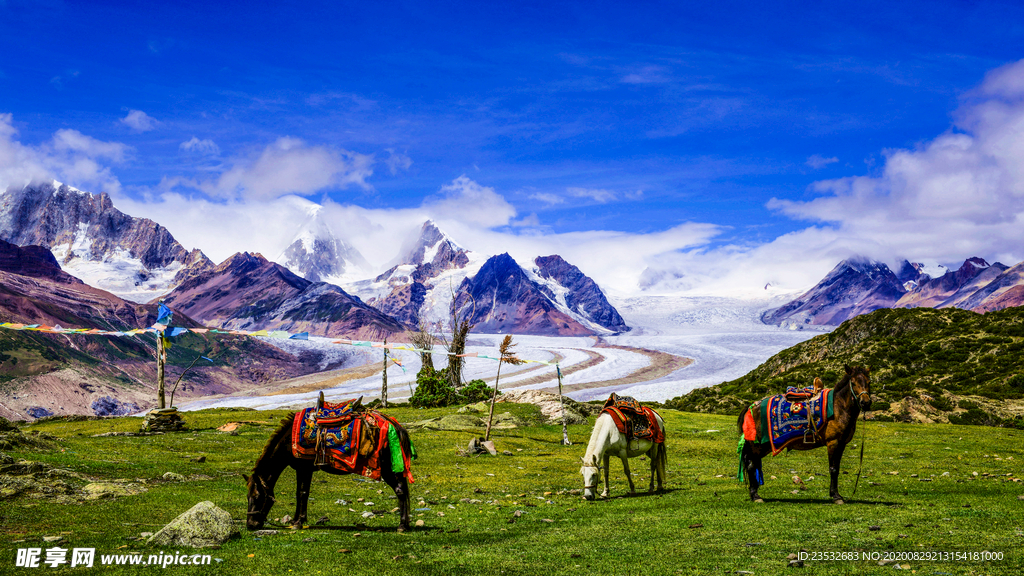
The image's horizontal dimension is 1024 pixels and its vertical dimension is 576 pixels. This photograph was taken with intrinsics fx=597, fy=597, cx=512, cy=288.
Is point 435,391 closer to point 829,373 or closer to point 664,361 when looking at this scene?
point 829,373

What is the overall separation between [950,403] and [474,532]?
4205cm

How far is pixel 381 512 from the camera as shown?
561 inches

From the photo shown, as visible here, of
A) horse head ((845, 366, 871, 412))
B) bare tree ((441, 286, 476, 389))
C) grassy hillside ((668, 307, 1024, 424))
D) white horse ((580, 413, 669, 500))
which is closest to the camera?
horse head ((845, 366, 871, 412))

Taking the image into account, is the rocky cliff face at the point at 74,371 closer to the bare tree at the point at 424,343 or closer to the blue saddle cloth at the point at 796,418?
the bare tree at the point at 424,343

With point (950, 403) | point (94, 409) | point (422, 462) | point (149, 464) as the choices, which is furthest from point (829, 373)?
point (94, 409)

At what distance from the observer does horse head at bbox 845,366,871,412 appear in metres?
13.1

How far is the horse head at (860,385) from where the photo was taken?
1314 centimetres

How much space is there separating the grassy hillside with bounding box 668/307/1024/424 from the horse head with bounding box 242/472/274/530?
139ft

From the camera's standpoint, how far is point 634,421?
1708 centimetres

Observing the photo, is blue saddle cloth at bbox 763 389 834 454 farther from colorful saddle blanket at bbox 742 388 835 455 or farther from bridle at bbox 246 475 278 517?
bridle at bbox 246 475 278 517

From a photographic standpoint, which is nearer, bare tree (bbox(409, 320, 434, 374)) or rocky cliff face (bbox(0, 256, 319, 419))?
bare tree (bbox(409, 320, 434, 374))

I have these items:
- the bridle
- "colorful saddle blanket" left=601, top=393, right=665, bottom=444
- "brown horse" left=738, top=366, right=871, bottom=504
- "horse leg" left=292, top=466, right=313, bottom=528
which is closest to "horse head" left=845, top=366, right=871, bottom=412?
"brown horse" left=738, top=366, right=871, bottom=504

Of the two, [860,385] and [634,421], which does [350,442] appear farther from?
[860,385]

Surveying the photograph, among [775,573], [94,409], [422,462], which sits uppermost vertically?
[775,573]
